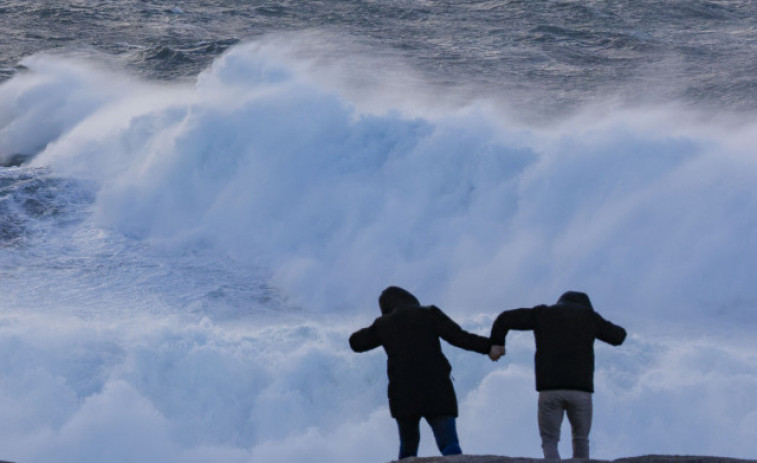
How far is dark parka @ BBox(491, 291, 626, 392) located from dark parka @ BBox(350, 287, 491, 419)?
38cm

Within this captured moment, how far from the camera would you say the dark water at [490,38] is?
704 inches

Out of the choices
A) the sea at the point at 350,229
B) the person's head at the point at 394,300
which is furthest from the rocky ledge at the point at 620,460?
the sea at the point at 350,229

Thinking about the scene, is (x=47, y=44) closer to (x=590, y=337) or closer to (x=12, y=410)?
(x=12, y=410)

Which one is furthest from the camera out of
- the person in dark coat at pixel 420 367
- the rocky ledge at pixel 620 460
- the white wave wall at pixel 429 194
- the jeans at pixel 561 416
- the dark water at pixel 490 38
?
the dark water at pixel 490 38

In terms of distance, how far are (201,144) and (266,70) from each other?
1.70 meters

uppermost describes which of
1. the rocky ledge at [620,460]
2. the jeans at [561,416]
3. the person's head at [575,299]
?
the person's head at [575,299]

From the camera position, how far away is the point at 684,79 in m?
18.1

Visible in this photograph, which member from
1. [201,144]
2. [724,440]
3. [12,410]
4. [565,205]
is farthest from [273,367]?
[201,144]

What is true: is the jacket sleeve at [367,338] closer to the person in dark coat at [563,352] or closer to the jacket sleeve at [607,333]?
the person in dark coat at [563,352]

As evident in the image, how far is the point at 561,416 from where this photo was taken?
227 inches

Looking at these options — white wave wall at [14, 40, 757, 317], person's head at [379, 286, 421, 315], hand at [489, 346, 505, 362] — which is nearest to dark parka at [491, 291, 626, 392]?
hand at [489, 346, 505, 362]

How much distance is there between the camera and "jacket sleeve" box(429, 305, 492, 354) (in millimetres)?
5652

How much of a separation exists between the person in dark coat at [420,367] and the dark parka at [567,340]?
0.38 metres

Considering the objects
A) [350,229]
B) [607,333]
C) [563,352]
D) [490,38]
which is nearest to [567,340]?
[563,352]
